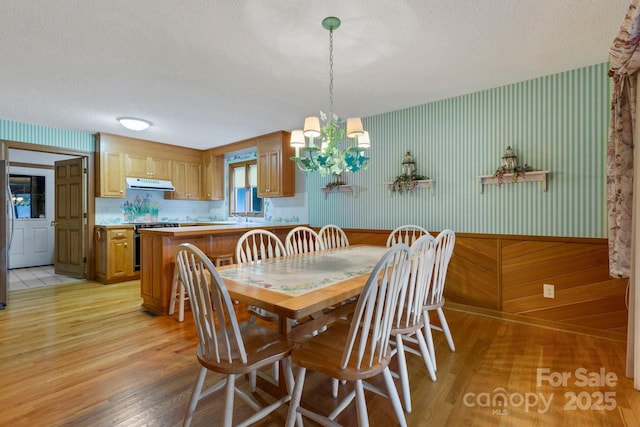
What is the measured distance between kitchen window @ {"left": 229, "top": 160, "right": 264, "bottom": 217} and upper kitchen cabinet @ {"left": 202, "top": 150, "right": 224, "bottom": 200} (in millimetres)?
185

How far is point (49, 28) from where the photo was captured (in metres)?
1.97

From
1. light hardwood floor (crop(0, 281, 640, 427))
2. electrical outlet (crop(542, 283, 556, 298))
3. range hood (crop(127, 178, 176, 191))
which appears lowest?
light hardwood floor (crop(0, 281, 640, 427))

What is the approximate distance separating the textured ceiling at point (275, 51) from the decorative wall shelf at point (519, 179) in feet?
2.88

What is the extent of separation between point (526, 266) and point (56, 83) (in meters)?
4.67

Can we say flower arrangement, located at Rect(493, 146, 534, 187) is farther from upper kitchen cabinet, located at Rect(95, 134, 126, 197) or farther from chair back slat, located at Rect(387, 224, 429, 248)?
upper kitchen cabinet, located at Rect(95, 134, 126, 197)

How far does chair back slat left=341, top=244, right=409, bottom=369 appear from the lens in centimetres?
119

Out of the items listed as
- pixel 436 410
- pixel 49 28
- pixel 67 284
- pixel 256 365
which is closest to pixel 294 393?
pixel 256 365

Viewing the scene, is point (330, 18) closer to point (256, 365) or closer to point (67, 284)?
point (256, 365)

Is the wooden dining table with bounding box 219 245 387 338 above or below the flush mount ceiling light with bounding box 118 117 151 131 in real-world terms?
below

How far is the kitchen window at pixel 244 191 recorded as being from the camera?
5.48 m

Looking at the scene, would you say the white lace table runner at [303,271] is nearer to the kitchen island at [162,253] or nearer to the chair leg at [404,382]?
the chair leg at [404,382]

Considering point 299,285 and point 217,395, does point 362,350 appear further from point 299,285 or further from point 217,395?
point 217,395

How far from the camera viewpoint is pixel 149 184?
492 centimetres

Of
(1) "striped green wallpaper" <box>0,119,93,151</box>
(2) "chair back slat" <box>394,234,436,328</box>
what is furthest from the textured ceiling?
(2) "chair back slat" <box>394,234,436,328</box>
